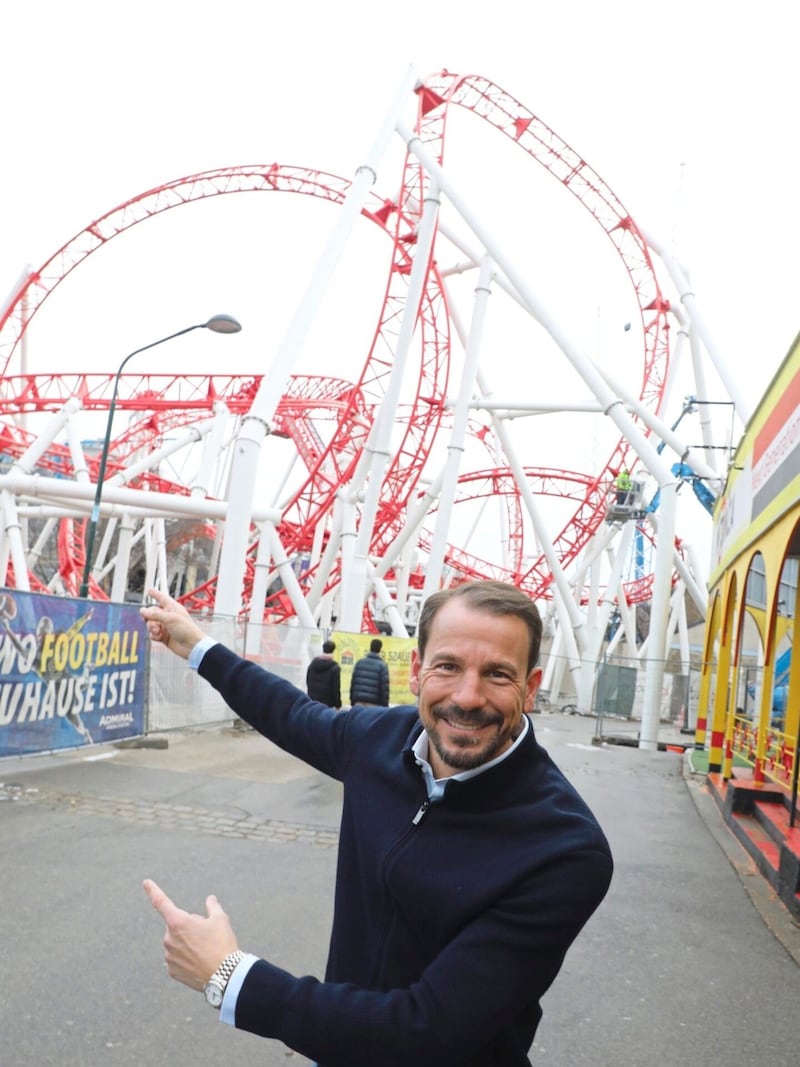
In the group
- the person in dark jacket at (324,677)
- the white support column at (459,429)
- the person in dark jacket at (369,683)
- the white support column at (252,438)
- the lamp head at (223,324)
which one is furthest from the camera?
the white support column at (459,429)

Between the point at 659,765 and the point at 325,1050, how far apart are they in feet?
40.9

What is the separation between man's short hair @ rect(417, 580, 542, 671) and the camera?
149 centimetres

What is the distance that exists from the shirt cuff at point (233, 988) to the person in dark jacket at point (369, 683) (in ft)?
27.9

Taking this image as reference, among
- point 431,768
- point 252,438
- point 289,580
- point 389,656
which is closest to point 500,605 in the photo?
point 431,768

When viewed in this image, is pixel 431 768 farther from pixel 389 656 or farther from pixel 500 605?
pixel 389 656

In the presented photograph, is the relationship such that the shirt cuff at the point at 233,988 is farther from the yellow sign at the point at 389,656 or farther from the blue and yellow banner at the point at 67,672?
the yellow sign at the point at 389,656

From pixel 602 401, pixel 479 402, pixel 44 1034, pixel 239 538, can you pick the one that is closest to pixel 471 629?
pixel 44 1034

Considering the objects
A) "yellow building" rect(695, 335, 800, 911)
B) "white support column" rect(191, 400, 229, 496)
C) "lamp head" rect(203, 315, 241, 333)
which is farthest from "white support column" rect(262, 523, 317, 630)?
"yellow building" rect(695, 335, 800, 911)

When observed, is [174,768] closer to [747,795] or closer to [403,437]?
[747,795]

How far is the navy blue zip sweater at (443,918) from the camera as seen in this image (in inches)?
48.4

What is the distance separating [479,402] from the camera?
64.0 feet

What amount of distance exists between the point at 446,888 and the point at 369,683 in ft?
28.3

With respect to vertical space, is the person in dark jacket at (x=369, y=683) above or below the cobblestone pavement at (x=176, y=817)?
above

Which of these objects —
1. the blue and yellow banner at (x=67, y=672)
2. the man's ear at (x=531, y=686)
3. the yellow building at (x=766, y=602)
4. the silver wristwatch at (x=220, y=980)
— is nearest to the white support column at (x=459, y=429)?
the yellow building at (x=766, y=602)
